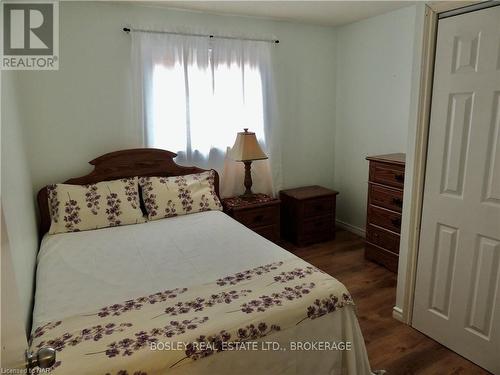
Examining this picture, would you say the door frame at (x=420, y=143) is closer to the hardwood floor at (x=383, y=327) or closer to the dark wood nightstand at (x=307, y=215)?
the hardwood floor at (x=383, y=327)

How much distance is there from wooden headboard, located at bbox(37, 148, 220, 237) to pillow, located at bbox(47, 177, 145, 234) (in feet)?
0.44

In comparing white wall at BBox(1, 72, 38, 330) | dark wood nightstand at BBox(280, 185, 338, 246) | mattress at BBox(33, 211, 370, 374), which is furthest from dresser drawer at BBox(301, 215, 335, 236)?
white wall at BBox(1, 72, 38, 330)

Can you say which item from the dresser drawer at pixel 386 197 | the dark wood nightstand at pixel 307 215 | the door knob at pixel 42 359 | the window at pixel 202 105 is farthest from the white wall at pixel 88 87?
the door knob at pixel 42 359

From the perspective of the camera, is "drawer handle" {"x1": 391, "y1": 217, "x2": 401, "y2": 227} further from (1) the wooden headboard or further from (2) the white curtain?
(1) the wooden headboard

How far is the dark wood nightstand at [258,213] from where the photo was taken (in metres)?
3.19

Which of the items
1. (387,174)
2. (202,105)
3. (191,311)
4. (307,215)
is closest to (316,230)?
(307,215)

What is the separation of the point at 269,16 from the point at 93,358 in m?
3.24

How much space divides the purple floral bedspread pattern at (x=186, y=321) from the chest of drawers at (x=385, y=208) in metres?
1.52

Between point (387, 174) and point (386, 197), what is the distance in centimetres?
21

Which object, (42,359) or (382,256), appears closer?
(42,359)

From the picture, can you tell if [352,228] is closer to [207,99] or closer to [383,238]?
[383,238]

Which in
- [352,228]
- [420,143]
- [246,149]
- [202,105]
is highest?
[202,105]

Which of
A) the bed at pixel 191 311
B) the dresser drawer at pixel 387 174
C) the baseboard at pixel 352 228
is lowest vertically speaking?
the baseboard at pixel 352 228

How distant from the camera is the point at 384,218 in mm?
3043
